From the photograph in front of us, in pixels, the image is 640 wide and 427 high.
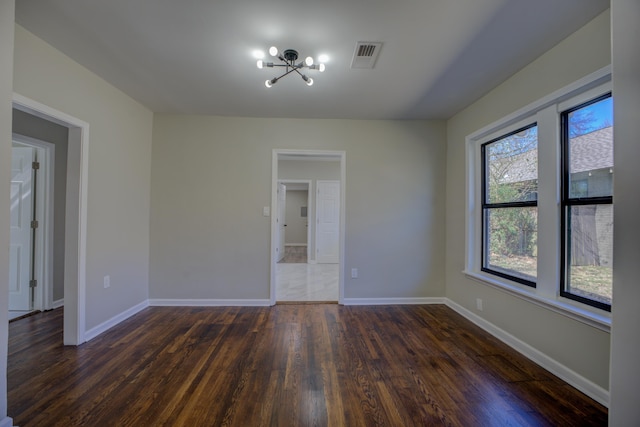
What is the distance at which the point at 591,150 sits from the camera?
185 centimetres

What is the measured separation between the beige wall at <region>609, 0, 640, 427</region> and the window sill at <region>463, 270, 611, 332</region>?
71 cm

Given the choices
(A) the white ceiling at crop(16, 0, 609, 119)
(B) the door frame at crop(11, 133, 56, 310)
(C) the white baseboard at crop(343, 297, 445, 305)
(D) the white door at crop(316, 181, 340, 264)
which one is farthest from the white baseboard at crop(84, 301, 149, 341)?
(D) the white door at crop(316, 181, 340, 264)

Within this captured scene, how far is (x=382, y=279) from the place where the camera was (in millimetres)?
3523

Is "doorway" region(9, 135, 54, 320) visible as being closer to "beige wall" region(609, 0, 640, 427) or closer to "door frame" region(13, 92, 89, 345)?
"door frame" region(13, 92, 89, 345)

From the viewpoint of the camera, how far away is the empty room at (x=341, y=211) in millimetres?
1605

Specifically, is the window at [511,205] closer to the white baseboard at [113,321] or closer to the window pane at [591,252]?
the window pane at [591,252]

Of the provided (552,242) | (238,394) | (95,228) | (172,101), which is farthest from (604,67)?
(95,228)

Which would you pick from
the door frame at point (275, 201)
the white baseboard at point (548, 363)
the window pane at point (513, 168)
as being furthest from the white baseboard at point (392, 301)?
the window pane at point (513, 168)

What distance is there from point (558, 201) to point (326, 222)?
4.95 metres

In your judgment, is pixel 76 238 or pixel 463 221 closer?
pixel 76 238

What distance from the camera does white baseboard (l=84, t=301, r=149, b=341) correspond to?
2.46 m

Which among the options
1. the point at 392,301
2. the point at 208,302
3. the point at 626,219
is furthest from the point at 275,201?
the point at 626,219

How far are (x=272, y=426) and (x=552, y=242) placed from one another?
7.75ft

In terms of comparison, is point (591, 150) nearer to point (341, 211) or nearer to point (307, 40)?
point (307, 40)
